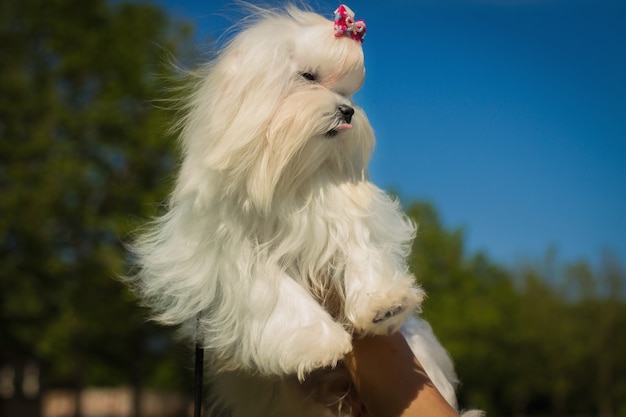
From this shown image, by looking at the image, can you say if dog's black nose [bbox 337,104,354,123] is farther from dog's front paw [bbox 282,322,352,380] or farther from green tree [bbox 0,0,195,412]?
green tree [bbox 0,0,195,412]

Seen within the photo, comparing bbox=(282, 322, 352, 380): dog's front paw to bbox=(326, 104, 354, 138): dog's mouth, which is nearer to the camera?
bbox=(282, 322, 352, 380): dog's front paw

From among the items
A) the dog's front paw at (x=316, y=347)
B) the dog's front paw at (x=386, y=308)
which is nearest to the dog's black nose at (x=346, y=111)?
the dog's front paw at (x=386, y=308)

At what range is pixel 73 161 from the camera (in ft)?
Result: 59.9

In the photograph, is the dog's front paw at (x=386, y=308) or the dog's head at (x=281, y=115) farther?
the dog's head at (x=281, y=115)

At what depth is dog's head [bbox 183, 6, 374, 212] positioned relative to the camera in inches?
107

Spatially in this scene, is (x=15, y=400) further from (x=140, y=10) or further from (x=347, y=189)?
(x=347, y=189)

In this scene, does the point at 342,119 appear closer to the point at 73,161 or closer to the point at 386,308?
the point at 386,308

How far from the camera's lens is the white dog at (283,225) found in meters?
2.72

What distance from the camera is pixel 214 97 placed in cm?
289

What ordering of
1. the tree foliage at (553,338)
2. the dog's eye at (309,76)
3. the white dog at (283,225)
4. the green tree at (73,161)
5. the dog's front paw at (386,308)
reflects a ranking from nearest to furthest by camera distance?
the dog's front paw at (386,308) < the white dog at (283,225) < the dog's eye at (309,76) < the green tree at (73,161) < the tree foliage at (553,338)

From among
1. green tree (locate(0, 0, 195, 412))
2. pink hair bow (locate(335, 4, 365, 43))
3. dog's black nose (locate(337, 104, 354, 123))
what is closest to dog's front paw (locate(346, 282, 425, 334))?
dog's black nose (locate(337, 104, 354, 123))

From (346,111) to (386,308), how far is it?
0.78 meters

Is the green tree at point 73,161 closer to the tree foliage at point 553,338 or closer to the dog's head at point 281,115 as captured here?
the dog's head at point 281,115

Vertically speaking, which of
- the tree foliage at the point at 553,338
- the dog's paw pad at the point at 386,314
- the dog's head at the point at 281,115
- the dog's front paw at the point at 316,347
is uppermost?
the dog's head at the point at 281,115
